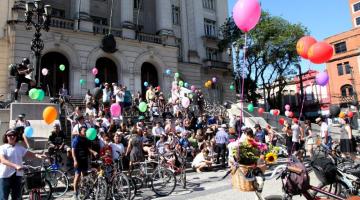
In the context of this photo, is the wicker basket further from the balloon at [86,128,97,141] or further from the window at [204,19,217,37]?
the window at [204,19,217,37]

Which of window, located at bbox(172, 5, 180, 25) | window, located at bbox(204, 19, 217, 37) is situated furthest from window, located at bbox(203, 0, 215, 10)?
window, located at bbox(172, 5, 180, 25)

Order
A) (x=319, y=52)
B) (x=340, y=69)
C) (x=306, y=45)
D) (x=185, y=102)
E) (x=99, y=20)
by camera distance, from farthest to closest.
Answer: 1. (x=340, y=69)
2. (x=99, y=20)
3. (x=185, y=102)
4. (x=306, y=45)
5. (x=319, y=52)

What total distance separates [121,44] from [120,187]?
18502 millimetres

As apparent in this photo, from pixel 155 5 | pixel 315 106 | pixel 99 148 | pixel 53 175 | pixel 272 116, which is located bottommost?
pixel 53 175

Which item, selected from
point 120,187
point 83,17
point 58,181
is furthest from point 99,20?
point 120,187

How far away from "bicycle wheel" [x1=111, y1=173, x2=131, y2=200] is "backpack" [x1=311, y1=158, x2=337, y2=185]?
14.7ft

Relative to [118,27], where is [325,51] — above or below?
below

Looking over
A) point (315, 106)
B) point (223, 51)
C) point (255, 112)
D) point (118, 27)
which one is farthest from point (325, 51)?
point (315, 106)

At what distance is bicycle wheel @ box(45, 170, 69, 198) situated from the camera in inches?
367

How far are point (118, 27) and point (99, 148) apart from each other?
18.9m

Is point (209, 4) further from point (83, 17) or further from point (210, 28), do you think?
point (83, 17)

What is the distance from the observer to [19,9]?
21.0 meters

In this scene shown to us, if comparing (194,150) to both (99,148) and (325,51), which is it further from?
(325,51)

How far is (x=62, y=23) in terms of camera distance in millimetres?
22922
